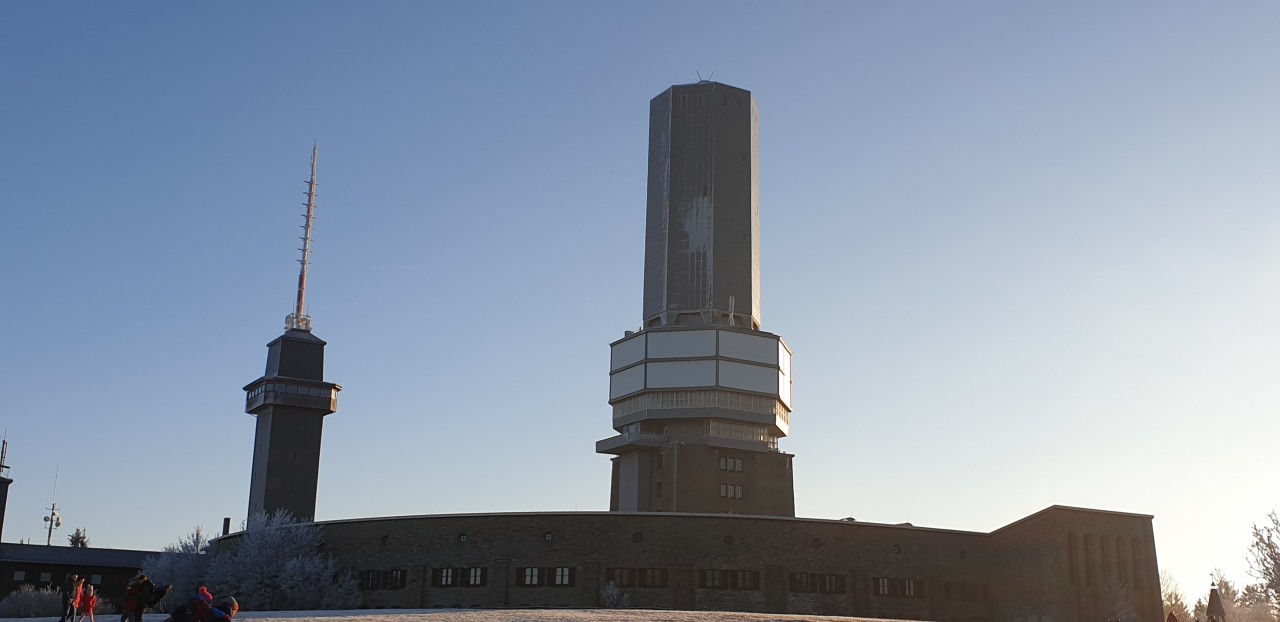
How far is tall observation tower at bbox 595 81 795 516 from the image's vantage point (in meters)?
88.6

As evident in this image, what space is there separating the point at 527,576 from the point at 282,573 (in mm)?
13221

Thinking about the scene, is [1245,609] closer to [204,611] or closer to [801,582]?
[801,582]

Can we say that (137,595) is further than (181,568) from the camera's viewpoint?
No

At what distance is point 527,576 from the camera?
215 feet

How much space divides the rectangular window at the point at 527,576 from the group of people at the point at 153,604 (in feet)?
75.1

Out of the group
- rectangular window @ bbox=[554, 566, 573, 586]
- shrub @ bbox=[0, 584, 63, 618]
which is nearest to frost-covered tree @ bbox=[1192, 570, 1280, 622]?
rectangular window @ bbox=[554, 566, 573, 586]

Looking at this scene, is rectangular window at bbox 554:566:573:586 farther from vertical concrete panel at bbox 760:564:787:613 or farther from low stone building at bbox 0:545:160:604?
low stone building at bbox 0:545:160:604

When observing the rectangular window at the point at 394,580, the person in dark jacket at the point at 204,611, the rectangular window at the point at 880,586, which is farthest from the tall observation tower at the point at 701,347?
the person in dark jacket at the point at 204,611

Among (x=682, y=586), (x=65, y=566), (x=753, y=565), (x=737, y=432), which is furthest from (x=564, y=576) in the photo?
(x=65, y=566)

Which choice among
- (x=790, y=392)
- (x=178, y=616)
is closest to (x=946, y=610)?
(x=790, y=392)

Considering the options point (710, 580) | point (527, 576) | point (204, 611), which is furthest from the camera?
point (527, 576)

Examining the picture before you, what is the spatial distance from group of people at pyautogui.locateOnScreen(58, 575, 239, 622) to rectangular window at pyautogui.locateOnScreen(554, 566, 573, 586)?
24.1m

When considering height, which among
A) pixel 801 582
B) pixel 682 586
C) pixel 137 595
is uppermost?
pixel 801 582

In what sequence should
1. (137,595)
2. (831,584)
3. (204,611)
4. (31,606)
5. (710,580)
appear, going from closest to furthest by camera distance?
(204,611), (137,595), (710,580), (831,584), (31,606)
